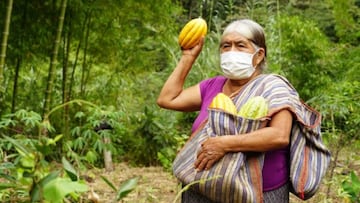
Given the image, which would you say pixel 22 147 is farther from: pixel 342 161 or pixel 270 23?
pixel 270 23

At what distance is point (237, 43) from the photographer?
1.90 m

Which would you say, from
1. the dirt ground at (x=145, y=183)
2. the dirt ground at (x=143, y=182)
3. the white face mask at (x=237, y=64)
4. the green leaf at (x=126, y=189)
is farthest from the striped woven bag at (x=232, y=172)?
the dirt ground at (x=143, y=182)

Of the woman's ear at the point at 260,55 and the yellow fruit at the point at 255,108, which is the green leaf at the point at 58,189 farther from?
the woman's ear at the point at 260,55

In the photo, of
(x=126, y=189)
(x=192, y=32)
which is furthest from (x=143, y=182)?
(x=126, y=189)

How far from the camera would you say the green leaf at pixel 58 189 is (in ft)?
2.17

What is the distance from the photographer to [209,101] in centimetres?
195

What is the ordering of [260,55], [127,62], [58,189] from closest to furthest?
[58,189] < [260,55] < [127,62]

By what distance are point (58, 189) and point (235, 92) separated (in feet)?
4.17

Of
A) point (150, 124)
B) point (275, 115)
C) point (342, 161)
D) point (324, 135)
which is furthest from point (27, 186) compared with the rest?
point (150, 124)

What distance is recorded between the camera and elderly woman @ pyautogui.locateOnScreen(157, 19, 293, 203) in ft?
5.53

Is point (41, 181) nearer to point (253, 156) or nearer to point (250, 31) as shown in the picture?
point (253, 156)

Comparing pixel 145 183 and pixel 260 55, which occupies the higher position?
pixel 260 55

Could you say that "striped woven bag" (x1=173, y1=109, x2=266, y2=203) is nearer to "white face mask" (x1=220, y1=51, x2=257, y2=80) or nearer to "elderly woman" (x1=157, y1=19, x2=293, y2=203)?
"elderly woman" (x1=157, y1=19, x2=293, y2=203)

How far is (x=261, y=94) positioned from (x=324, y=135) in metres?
2.01
